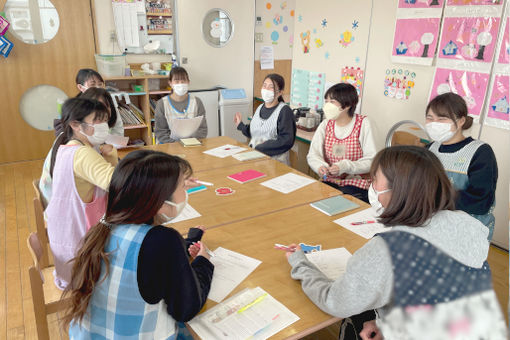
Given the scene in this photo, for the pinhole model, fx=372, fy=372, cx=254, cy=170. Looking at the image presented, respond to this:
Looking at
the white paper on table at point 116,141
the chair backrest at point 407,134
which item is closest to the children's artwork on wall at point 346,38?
the chair backrest at point 407,134

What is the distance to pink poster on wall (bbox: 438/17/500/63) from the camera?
2684 mm

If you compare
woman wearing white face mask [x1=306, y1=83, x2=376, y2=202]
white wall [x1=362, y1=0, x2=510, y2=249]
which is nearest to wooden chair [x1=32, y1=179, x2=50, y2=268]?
woman wearing white face mask [x1=306, y1=83, x2=376, y2=202]

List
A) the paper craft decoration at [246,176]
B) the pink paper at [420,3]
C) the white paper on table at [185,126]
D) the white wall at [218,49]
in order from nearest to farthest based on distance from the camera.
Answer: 1. the paper craft decoration at [246,176]
2. the pink paper at [420,3]
3. the white paper on table at [185,126]
4. the white wall at [218,49]

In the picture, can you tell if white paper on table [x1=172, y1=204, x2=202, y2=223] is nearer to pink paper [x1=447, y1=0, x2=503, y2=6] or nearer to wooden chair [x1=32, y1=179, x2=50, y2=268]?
wooden chair [x1=32, y1=179, x2=50, y2=268]

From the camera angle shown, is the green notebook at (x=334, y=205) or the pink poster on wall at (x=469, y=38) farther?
the pink poster on wall at (x=469, y=38)

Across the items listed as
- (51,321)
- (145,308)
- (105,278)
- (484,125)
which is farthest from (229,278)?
(484,125)

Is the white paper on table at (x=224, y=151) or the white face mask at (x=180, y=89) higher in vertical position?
the white face mask at (x=180, y=89)

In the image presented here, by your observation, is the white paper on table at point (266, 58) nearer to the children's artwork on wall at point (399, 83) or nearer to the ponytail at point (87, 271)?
the children's artwork on wall at point (399, 83)

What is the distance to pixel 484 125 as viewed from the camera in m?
2.83

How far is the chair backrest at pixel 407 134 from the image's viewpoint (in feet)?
10.0

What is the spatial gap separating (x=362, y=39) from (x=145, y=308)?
10.8 ft

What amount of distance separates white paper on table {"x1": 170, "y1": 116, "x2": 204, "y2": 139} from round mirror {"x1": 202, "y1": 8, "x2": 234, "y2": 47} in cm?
239

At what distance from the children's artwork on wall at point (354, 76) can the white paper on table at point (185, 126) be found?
Result: 1.55 meters

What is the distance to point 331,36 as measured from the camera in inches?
155
